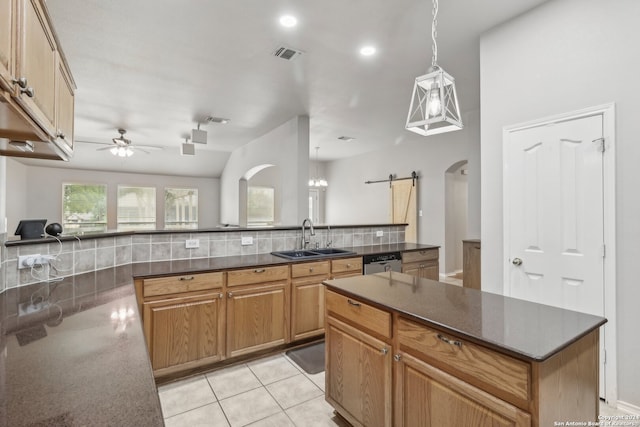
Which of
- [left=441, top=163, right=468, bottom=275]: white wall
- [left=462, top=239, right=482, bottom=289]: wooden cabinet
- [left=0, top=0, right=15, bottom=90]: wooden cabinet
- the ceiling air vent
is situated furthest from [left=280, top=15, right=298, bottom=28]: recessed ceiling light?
[left=441, top=163, right=468, bottom=275]: white wall

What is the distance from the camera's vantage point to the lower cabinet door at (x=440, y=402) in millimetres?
1107

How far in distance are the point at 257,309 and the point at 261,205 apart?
6860 mm

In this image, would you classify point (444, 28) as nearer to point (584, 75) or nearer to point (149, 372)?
point (584, 75)

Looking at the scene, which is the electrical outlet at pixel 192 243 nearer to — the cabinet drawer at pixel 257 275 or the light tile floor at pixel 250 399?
the cabinet drawer at pixel 257 275

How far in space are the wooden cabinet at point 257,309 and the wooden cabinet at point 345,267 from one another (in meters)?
0.54

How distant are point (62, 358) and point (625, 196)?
297cm

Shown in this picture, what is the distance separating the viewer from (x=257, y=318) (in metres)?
2.79

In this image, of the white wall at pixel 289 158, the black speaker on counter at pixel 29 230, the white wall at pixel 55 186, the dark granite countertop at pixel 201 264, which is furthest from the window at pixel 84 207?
the dark granite countertop at pixel 201 264

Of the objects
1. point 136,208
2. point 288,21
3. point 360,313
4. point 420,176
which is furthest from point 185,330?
point 136,208

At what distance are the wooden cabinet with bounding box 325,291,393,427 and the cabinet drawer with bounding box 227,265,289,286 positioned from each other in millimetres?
988

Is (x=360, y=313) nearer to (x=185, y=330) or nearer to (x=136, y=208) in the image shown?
(x=185, y=330)

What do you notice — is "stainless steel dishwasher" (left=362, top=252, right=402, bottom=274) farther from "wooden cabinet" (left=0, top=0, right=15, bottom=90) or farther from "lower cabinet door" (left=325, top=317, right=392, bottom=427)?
"wooden cabinet" (left=0, top=0, right=15, bottom=90)

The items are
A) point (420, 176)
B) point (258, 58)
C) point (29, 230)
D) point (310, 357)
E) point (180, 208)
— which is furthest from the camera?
point (180, 208)

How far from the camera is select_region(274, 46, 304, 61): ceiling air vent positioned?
2959 mm
